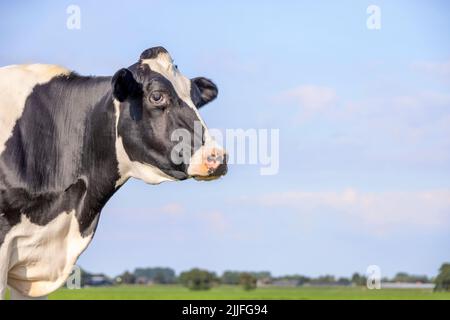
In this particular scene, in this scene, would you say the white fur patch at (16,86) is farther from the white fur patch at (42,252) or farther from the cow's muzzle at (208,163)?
the cow's muzzle at (208,163)

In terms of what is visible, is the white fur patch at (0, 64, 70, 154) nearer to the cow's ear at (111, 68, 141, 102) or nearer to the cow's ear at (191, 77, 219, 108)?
the cow's ear at (111, 68, 141, 102)

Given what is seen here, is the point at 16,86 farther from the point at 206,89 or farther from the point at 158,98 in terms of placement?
the point at 206,89

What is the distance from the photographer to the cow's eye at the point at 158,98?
8.27 meters

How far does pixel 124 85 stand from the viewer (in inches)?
328

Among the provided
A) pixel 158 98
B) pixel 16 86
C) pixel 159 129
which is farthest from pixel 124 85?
pixel 16 86

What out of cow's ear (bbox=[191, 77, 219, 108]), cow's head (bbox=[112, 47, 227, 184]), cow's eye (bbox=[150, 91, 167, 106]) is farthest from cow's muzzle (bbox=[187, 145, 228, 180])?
cow's ear (bbox=[191, 77, 219, 108])

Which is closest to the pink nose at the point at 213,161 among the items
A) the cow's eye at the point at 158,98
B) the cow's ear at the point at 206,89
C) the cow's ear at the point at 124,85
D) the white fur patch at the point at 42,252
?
the cow's eye at the point at 158,98

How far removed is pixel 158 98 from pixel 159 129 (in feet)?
1.01

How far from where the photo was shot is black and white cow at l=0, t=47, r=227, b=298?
8.14 metres
